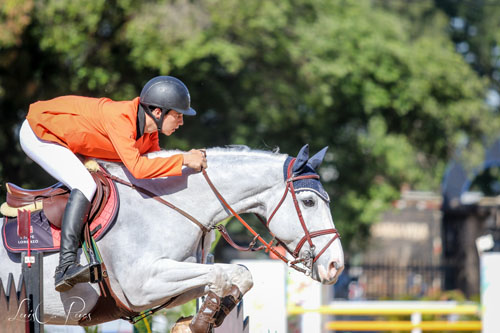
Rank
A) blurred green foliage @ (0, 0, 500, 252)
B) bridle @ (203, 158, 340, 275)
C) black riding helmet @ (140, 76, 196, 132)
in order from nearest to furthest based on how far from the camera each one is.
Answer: bridle @ (203, 158, 340, 275), black riding helmet @ (140, 76, 196, 132), blurred green foliage @ (0, 0, 500, 252)

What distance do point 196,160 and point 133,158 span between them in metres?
0.42

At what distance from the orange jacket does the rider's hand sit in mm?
106

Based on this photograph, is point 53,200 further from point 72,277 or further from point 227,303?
point 227,303

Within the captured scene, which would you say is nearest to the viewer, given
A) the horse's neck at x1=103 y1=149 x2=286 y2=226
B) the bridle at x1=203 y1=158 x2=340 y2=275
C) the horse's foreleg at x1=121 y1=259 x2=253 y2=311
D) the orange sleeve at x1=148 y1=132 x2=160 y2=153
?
the horse's foreleg at x1=121 y1=259 x2=253 y2=311

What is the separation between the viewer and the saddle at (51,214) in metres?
4.19

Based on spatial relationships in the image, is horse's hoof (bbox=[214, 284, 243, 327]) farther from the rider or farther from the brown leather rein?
the rider

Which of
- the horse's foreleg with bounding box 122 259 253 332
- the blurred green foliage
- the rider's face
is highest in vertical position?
the blurred green foliage

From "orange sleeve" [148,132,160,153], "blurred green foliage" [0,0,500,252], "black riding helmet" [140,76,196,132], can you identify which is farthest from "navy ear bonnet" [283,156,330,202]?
"blurred green foliage" [0,0,500,252]

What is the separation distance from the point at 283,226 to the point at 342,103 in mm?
12843

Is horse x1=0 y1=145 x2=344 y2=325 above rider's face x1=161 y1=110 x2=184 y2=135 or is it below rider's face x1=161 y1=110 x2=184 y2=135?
below

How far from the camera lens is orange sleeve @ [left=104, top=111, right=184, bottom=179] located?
4012 millimetres

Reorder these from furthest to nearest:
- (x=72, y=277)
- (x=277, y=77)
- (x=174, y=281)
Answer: (x=277, y=77) → (x=174, y=281) → (x=72, y=277)

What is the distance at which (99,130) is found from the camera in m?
4.19

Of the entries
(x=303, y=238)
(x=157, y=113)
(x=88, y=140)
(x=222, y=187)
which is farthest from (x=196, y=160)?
(x=303, y=238)
